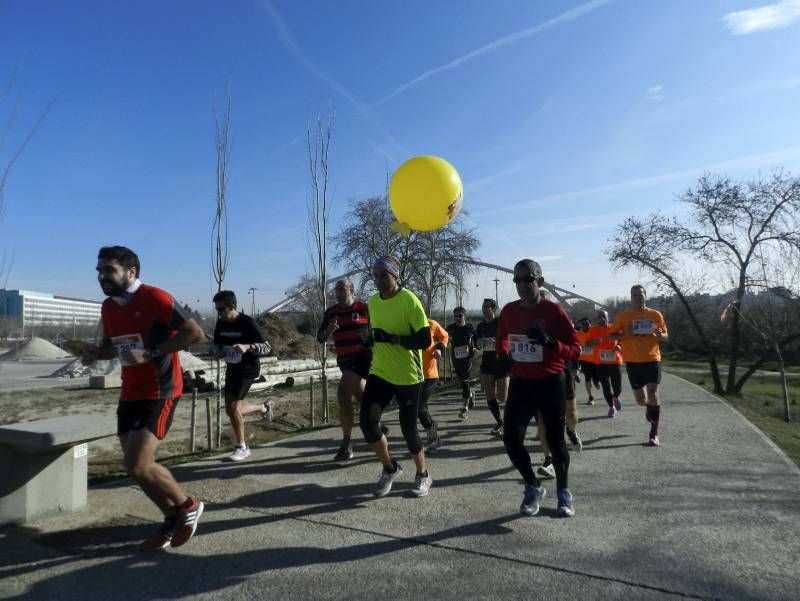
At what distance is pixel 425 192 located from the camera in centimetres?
659

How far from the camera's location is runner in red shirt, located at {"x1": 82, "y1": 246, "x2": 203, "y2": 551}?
3.50 metres

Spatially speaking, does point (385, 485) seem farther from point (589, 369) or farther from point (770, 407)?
point (770, 407)

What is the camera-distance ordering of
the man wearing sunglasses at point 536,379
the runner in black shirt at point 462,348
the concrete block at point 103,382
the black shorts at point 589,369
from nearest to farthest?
the man wearing sunglasses at point 536,379
the runner in black shirt at point 462,348
the black shorts at point 589,369
the concrete block at point 103,382

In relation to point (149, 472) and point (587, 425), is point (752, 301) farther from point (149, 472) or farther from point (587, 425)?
point (149, 472)

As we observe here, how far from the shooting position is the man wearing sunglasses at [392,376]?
15.1 ft

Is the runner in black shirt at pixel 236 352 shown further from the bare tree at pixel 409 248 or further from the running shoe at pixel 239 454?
the bare tree at pixel 409 248

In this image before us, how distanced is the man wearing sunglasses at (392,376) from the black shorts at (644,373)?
3.66 m

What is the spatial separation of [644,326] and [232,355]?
515 cm

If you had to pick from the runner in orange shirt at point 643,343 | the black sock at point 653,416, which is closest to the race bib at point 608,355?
the runner in orange shirt at point 643,343

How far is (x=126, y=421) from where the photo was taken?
11.7 ft

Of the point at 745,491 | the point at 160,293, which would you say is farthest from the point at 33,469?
the point at 745,491

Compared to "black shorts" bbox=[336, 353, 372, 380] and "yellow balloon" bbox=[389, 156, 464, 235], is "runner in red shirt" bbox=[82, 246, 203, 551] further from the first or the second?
"yellow balloon" bbox=[389, 156, 464, 235]

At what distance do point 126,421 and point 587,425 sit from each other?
688cm

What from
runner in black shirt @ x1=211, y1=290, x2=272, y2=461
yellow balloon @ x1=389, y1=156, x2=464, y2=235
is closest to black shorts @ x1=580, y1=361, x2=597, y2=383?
yellow balloon @ x1=389, y1=156, x2=464, y2=235
